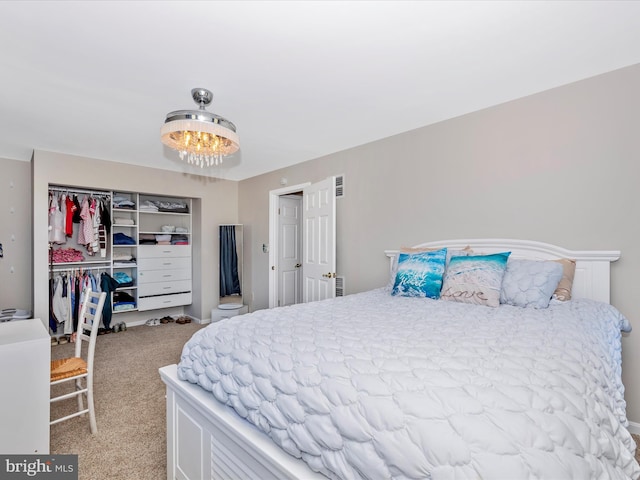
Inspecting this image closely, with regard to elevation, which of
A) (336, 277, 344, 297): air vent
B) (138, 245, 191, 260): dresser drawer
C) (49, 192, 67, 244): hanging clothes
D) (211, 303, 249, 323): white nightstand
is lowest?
(211, 303, 249, 323): white nightstand

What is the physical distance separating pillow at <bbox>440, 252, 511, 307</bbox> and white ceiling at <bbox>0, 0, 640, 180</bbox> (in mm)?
1259

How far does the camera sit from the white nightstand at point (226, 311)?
4.78 metres

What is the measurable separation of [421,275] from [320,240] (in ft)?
5.27

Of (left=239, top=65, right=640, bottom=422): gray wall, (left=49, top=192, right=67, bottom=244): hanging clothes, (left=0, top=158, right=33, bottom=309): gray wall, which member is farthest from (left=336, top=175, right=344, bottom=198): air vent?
(left=0, top=158, right=33, bottom=309): gray wall

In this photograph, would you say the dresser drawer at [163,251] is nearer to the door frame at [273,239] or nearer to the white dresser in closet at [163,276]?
the white dresser in closet at [163,276]

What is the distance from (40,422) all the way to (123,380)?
4.18 feet

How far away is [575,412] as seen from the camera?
0.83 m

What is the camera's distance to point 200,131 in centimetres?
209

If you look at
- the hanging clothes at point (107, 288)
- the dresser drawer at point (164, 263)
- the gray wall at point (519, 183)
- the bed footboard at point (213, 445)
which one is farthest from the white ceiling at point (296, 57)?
the dresser drawer at point (164, 263)

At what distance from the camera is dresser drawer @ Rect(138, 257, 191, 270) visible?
A: 15.8ft

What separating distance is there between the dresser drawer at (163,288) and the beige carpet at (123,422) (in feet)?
3.52

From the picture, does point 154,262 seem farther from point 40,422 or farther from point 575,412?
point 575,412

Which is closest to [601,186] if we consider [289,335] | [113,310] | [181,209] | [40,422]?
[289,335]

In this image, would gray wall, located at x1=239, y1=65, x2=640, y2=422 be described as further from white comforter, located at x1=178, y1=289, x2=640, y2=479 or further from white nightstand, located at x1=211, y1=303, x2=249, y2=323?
white nightstand, located at x1=211, y1=303, x2=249, y2=323
